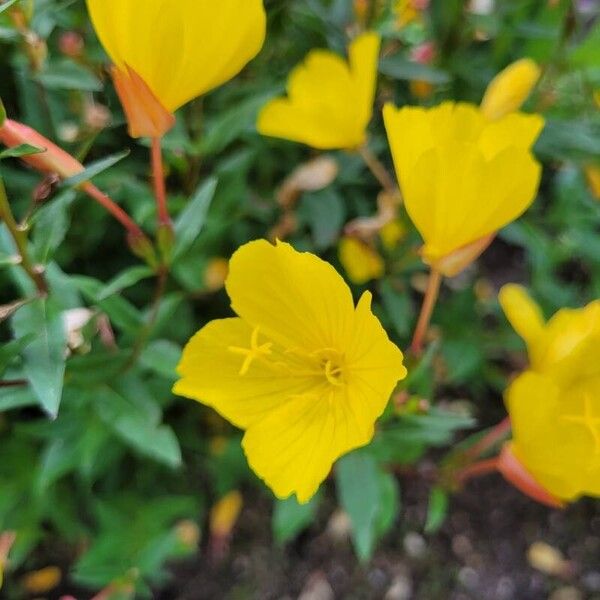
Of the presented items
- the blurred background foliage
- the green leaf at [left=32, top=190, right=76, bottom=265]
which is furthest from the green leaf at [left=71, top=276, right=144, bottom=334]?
the green leaf at [left=32, top=190, right=76, bottom=265]

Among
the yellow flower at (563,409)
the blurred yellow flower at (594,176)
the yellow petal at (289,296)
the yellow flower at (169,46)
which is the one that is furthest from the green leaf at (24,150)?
the blurred yellow flower at (594,176)

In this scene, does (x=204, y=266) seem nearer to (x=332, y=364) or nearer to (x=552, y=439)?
(x=332, y=364)

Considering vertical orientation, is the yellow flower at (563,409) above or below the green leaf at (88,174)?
below

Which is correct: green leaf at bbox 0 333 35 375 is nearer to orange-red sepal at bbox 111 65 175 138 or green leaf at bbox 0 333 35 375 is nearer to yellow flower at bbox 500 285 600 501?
orange-red sepal at bbox 111 65 175 138

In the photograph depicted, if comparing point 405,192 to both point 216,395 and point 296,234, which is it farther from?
point 296,234

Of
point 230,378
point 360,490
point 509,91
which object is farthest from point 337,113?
point 360,490

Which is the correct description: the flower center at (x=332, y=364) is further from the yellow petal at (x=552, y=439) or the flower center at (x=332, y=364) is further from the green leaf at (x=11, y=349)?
the green leaf at (x=11, y=349)
